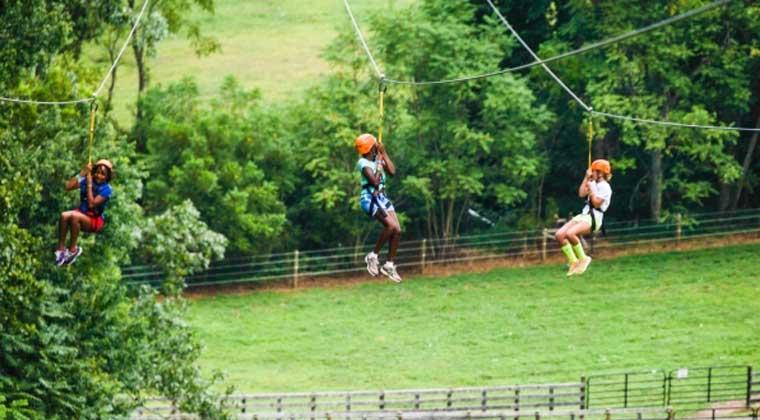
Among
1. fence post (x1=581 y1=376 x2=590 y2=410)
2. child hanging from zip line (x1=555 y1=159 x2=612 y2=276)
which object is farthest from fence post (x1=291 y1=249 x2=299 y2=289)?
child hanging from zip line (x1=555 y1=159 x2=612 y2=276)

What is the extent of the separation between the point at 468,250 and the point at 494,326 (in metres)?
5.02

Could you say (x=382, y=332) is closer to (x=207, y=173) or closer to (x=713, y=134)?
(x=207, y=173)

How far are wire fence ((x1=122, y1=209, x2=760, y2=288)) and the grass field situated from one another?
2.35 ft

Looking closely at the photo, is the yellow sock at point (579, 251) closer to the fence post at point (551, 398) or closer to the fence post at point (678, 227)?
the fence post at point (551, 398)

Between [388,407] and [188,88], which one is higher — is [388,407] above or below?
below

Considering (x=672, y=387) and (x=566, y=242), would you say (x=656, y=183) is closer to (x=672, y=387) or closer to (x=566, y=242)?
(x=672, y=387)

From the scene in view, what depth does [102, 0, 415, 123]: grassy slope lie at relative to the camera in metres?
73.6

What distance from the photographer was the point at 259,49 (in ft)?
257

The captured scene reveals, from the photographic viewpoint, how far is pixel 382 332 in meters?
54.3

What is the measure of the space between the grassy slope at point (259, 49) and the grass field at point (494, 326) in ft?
50.8

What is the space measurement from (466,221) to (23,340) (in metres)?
24.7

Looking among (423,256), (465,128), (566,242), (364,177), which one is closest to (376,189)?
(364,177)

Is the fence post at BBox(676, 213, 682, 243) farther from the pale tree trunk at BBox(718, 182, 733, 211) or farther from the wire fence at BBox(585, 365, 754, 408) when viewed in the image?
the wire fence at BBox(585, 365, 754, 408)

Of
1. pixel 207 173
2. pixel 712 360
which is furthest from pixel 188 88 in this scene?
pixel 712 360
